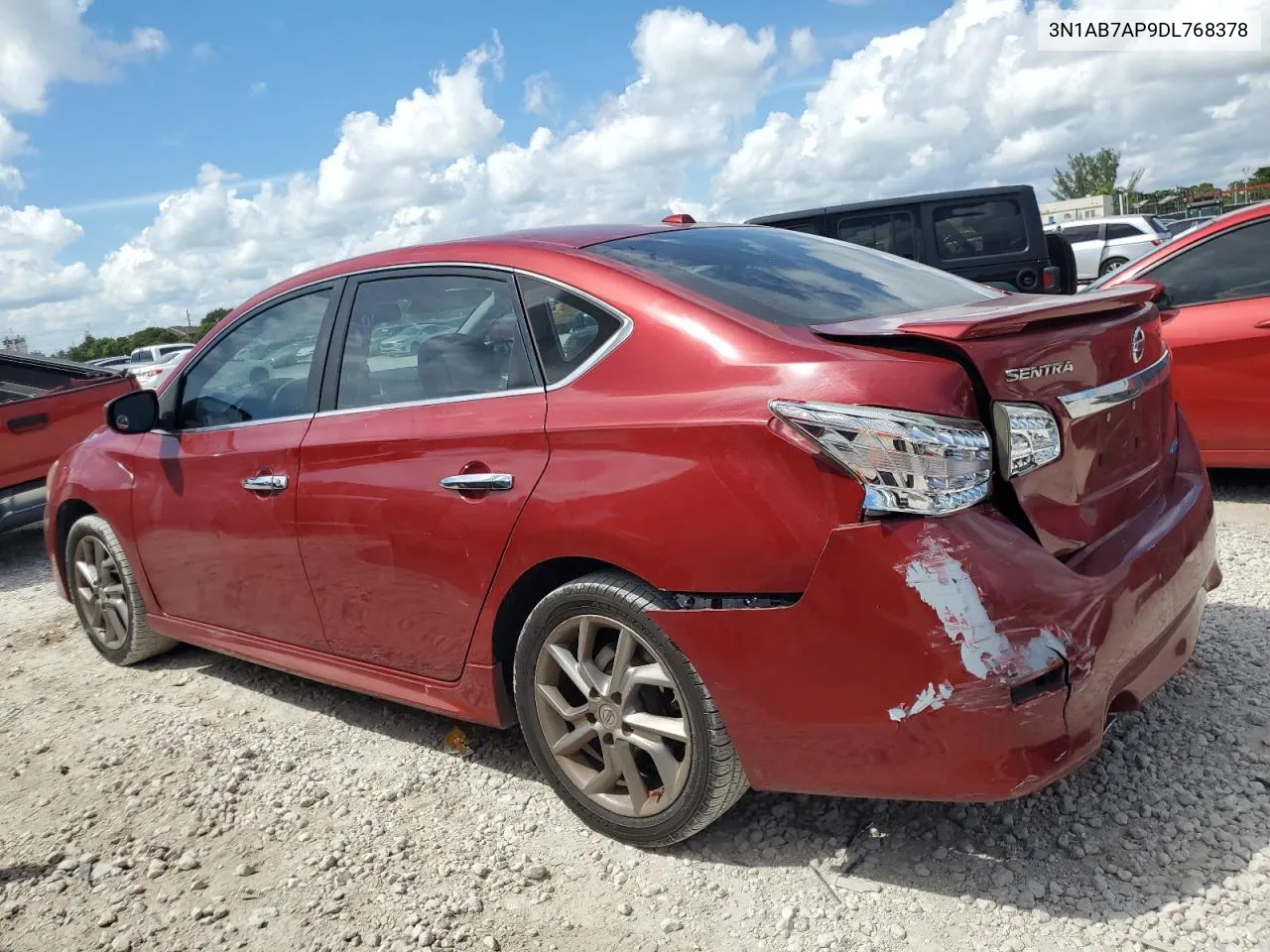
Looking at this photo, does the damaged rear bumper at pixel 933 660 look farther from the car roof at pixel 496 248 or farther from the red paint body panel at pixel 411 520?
the car roof at pixel 496 248

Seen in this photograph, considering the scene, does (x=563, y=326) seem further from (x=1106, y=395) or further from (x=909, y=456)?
(x=1106, y=395)

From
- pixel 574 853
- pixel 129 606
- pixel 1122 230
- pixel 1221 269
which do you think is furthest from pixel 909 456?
pixel 1122 230

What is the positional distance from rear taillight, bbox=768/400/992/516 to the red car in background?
6.01 meters

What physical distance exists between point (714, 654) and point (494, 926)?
883 millimetres

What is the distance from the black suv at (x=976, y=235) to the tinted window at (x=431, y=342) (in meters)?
7.22

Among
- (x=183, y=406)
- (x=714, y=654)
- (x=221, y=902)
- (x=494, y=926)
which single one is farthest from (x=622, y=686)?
(x=183, y=406)

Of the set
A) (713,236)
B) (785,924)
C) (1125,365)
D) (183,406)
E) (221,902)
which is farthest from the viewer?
(183,406)

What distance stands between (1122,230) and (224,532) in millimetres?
21055

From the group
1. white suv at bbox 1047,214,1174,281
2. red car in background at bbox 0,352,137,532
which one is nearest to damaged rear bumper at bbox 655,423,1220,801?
red car in background at bbox 0,352,137,532

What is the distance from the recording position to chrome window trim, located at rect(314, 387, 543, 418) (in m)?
2.89

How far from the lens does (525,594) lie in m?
2.89

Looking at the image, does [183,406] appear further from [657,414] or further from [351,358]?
[657,414]

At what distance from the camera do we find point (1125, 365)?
2.61 meters

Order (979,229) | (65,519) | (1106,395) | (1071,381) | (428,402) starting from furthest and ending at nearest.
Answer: (979,229) → (65,519) → (428,402) → (1106,395) → (1071,381)
